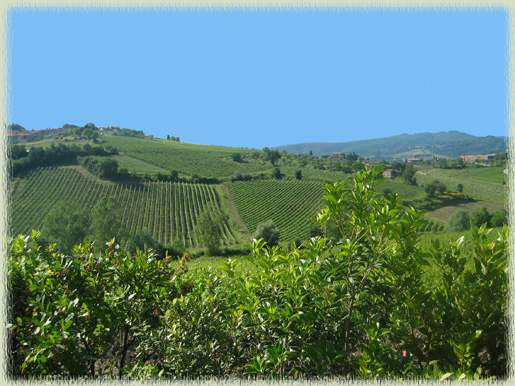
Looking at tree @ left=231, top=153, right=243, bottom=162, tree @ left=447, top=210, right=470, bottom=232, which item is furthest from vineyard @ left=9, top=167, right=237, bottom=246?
tree @ left=231, top=153, right=243, bottom=162

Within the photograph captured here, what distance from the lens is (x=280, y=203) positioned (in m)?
75.1

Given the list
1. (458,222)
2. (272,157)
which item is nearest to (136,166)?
(272,157)

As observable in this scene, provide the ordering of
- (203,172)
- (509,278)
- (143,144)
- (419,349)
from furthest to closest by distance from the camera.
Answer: (143,144), (203,172), (419,349), (509,278)

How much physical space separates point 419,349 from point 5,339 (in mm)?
2259

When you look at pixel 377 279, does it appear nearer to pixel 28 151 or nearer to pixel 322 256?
pixel 322 256

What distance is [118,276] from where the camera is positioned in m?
2.45

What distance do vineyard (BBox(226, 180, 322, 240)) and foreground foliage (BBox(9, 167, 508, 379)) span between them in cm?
5586

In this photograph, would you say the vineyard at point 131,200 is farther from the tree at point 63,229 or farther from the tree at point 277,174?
the tree at point 277,174

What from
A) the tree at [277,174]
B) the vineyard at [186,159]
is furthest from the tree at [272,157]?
the tree at [277,174]

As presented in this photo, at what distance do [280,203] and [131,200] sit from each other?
30527 millimetres

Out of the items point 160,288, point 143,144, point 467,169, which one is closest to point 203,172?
point 143,144

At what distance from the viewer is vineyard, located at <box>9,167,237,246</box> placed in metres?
60.3

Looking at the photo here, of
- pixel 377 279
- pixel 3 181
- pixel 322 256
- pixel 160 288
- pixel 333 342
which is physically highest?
pixel 3 181

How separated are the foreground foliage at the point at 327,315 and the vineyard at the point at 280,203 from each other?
55.9 metres
